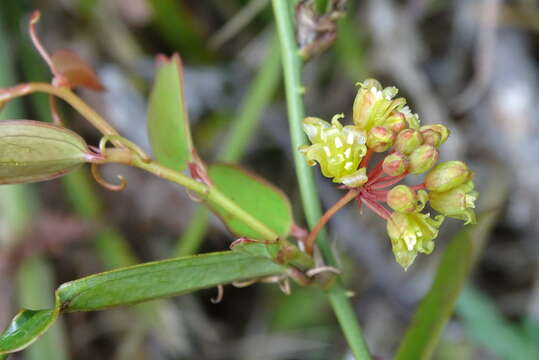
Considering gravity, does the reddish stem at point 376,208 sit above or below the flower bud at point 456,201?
above

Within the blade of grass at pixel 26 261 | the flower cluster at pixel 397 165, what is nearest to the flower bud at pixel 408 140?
the flower cluster at pixel 397 165

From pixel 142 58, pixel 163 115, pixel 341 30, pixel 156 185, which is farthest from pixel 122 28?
pixel 163 115

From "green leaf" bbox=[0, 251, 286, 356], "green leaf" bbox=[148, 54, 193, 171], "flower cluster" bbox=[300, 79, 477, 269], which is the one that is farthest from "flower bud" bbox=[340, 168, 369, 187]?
"green leaf" bbox=[148, 54, 193, 171]

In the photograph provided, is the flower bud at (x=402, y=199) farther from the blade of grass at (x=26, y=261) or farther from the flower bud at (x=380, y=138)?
the blade of grass at (x=26, y=261)

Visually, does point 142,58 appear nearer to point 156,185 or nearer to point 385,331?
point 156,185

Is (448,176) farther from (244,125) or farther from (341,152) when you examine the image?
(244,125)

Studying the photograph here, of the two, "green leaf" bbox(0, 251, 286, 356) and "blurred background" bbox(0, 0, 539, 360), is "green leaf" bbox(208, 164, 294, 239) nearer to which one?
"green leaf" bbox(0, 251, 286, 356)

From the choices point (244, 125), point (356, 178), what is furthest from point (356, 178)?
point (244, 125)
